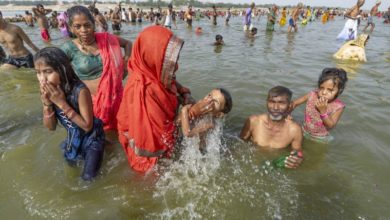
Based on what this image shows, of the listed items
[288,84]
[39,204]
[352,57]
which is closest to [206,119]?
[39,204]

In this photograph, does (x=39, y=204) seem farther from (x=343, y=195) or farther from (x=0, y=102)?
(x=0, y=102)

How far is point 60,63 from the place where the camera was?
2598 mm

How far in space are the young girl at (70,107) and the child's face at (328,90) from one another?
2.79m

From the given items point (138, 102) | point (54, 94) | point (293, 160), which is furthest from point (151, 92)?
point (293, 160)

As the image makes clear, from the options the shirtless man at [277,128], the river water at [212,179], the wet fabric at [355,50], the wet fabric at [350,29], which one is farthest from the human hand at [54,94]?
the wet fabric at [350,29]

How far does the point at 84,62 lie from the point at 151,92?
4.24ft

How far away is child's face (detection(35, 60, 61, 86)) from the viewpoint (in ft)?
8.26

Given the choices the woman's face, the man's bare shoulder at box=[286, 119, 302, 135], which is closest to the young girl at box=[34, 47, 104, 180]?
the woman's face

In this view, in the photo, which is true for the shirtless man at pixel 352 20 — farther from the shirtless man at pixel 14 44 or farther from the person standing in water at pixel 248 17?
the shirtless man at pixel 14 44

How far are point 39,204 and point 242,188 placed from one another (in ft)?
6.94

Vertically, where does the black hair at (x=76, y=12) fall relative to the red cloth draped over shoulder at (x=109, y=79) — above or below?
above

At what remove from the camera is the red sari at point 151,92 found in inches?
97.8

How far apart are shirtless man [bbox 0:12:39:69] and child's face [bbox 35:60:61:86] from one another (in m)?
4.18

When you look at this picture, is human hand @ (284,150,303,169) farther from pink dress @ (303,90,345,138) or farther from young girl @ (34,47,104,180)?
young girl @ (34,47,104,180)
